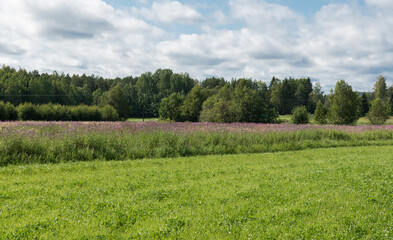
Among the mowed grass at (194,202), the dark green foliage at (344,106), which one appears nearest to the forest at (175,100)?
the dark green foliage at (344,106)

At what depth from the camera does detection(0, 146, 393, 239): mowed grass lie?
5.20 m

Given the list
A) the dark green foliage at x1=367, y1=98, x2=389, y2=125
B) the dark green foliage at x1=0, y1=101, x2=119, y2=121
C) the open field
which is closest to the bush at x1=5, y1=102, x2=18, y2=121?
the dark green foliage at x1=0, y1=101, x2=119, y2=121

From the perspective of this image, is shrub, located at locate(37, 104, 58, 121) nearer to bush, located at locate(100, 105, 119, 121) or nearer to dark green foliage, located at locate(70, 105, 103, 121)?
dark green foliage, located at locate(70, 105, 103, 121)

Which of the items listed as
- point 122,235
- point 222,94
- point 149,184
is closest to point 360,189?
point 149,184

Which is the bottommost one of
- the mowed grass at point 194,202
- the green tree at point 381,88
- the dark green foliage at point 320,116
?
the mowed grass at point 194,202

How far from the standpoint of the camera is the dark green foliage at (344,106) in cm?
4266

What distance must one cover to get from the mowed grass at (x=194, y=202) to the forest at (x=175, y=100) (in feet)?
98.3

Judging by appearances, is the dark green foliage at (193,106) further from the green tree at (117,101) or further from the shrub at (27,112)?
the shrub at (27,112)

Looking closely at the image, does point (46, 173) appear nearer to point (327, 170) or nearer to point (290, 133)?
point (327, 170)

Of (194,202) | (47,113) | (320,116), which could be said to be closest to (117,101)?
(47,113)

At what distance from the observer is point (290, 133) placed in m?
19.7

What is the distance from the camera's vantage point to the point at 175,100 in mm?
55844

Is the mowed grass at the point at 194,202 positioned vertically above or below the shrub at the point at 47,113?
below

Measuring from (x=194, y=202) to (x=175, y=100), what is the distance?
4979cm
